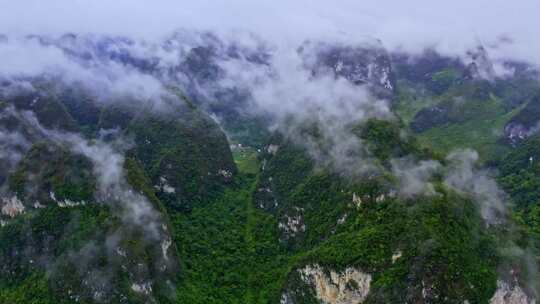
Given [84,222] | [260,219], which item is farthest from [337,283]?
[84,222]

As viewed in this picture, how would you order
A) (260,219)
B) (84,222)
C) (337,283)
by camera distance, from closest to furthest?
(337,283), (84,222), (260,219)

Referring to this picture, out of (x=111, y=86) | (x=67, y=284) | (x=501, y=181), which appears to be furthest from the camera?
(x=111, y=86)

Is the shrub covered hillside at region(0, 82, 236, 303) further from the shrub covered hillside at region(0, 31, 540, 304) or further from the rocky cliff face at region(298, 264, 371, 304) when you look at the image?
the rocky cliff face at region(298, 264, 371, 304)

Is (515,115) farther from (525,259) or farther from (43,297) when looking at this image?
(43,297)

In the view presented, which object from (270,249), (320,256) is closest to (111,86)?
(270,249)

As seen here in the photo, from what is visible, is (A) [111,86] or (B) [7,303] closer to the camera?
(B) [7,303]

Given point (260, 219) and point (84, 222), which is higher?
point (84, 222)

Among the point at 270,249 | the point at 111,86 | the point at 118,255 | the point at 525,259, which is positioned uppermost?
the point at 525,259

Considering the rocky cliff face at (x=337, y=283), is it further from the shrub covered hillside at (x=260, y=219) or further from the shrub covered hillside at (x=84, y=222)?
the shrub covered hillside at (x=84, y=222)

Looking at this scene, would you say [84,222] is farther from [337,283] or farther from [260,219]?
[337,283]

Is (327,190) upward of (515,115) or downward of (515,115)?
upward

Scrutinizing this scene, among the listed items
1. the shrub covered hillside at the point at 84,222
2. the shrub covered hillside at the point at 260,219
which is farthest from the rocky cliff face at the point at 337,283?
the shrub covered hillside at the point at 84,222
